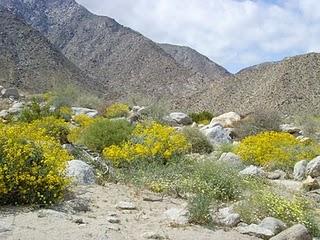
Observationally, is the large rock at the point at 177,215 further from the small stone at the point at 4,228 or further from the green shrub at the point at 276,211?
the small stone at the point at 4,228

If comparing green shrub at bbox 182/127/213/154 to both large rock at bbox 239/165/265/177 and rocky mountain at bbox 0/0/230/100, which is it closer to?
large rock at bbox 239/165/265/177

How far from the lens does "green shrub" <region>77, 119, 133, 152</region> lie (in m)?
16.0

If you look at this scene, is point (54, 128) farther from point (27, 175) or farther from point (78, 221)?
point (78, 221)

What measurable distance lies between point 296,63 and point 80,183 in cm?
4050

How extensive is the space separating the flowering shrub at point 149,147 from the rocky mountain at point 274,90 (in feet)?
88.3

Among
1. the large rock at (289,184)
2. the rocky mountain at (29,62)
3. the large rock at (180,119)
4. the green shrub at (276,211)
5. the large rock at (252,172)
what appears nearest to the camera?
the green shrub at (276,211)

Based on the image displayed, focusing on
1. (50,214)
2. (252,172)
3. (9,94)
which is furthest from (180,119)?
(50,214)

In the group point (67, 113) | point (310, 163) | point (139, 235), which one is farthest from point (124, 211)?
point (67, 113)

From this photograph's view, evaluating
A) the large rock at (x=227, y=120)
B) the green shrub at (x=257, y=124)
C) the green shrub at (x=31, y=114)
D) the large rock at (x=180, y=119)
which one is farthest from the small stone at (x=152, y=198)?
the large rock at (x=180, y=119)

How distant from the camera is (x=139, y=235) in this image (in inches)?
313

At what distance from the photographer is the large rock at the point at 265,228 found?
28.5ft

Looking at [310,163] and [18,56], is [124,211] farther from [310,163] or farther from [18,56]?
[18,56]

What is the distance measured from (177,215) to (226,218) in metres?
0.79

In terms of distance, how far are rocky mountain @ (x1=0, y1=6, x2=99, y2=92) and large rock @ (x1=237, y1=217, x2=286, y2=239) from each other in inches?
1496
